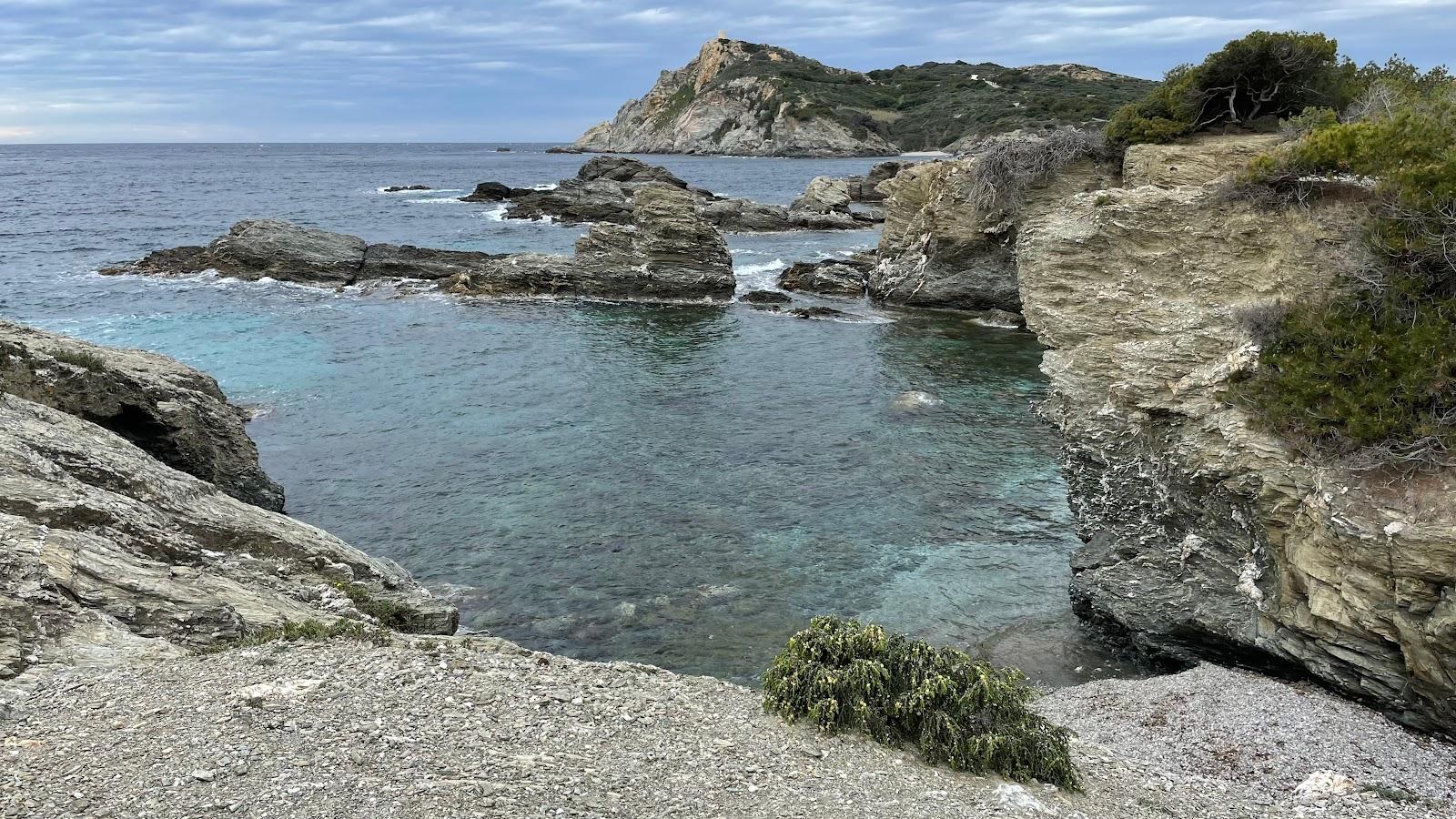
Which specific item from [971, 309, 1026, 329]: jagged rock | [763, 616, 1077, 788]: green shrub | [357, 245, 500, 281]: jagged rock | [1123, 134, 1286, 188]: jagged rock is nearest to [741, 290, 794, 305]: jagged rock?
[971, 309, 1026, 329]: jagged rock

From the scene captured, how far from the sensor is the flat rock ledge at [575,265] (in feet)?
154

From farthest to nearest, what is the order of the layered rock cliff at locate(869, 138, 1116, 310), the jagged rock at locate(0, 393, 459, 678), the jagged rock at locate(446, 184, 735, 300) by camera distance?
1. the jagged rock at locate(446, 184, 735, 300)
2. the layered rock cliff at locate(869, 138, 1116, 310)
3. the jagged rock at locate(0, 393, 459, 678)

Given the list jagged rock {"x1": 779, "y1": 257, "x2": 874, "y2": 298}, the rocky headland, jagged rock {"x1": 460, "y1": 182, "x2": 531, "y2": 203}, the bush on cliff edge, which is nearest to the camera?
the bush on cliff edge

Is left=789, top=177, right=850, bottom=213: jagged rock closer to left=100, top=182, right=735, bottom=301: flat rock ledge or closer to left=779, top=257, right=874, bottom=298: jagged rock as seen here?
left=779, top=257, right=874, bottom=298: jagged rock

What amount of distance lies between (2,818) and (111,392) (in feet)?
42.8

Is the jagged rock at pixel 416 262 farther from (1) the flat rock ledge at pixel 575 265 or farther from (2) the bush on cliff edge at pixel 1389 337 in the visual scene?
(2) the bush on cliff edge at pixel 1389 337

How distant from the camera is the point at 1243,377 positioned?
13562 mm

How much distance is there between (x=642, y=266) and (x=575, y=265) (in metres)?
3.59

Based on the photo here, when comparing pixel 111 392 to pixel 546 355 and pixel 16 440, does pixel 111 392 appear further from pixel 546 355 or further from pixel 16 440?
pixel 546 355

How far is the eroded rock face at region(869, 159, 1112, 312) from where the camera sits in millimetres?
40969

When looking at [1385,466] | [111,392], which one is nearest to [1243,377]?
[1385,466]

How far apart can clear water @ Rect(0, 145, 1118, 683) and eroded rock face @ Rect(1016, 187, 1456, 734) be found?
199 cm

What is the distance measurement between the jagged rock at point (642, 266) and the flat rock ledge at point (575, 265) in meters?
0.05

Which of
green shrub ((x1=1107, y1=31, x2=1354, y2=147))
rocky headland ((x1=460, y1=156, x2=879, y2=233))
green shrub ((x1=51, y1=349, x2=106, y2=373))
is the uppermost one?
green shrub ((x1=1107, y1=31, x2=1354, y2=147))
